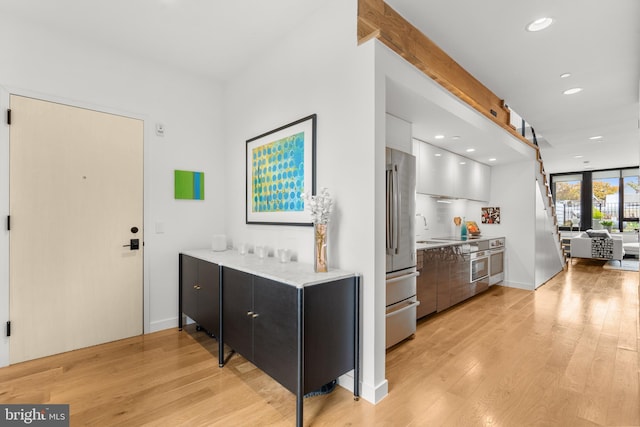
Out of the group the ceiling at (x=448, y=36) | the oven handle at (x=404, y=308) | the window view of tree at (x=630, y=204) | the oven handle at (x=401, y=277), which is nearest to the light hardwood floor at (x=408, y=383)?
the oven handle at (x=404, y=308)

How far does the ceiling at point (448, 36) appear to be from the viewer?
235 centimetres

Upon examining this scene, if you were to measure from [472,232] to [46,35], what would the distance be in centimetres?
603

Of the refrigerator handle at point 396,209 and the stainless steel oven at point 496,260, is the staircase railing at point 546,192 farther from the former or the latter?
the refrigerator handle at point 396,209

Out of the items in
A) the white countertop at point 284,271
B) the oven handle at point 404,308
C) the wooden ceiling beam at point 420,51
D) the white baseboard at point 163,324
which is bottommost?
the white baseboard at point 163,324

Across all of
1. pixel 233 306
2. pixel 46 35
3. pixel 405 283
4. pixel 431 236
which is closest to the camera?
pixel 233 306

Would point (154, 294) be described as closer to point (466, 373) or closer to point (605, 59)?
point (466, 373)

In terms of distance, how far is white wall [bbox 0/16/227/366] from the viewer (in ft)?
8.22

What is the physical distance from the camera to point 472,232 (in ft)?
17.8

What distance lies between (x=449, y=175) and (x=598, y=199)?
8332 millimetres

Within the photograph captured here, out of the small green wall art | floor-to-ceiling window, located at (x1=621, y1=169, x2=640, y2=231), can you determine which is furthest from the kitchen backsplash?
floor-to-ceiling window, located at (x1=621, y1=169, x2=640, y2=231)

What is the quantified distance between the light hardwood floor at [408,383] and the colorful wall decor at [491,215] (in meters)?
2.36

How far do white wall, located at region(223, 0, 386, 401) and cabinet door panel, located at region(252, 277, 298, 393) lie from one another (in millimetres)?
548

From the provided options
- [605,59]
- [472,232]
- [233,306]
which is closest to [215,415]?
[233,306]

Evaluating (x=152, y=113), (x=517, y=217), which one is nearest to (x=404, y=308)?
(x=152, y=113)
